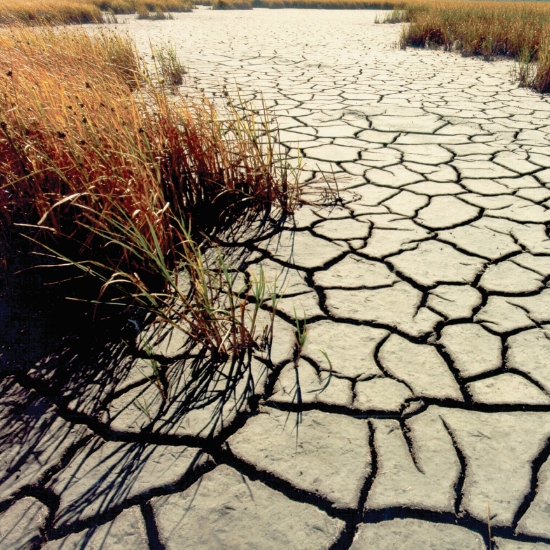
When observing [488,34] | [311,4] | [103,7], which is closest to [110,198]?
[488,34]

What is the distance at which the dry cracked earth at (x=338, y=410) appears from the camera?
1.14m

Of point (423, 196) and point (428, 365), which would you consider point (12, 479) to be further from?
point (423, 196)

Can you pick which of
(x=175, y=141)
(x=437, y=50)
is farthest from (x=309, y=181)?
(x=437, y=50)

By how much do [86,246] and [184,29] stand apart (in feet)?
33.4

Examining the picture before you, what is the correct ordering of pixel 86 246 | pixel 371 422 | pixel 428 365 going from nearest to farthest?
pixel 371 422 < pixel 428 365 < pixel 86 246

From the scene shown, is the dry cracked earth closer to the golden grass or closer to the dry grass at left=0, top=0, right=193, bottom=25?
the dry grass at left=0, top=0, right=193, bottom=25

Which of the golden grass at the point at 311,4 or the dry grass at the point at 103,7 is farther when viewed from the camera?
the golden grass at the point at 311,4

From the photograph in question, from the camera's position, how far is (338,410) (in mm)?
1426

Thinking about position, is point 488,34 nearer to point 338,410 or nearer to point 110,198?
point 110,198

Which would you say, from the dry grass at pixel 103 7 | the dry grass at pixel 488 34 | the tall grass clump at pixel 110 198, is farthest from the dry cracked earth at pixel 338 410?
the dry grass at pixel 103 7

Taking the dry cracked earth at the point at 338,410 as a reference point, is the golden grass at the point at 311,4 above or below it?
below

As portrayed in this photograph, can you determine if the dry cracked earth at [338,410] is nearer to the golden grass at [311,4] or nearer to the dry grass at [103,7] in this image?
the dry grass at [103,7]

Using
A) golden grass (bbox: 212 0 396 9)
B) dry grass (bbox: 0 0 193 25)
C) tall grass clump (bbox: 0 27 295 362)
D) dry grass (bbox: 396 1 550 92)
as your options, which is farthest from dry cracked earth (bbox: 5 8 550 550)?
golden grass (bbox: 212 0 396 9)

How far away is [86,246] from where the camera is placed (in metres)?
1.79
